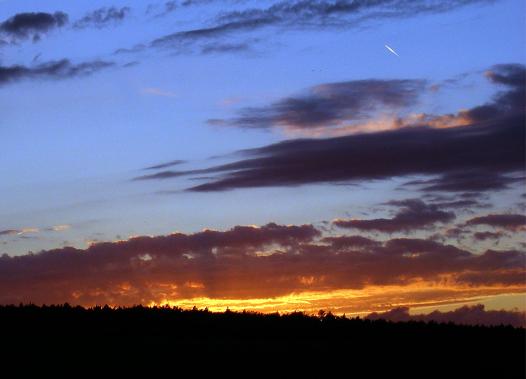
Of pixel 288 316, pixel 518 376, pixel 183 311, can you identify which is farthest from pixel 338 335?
pixel 518 376

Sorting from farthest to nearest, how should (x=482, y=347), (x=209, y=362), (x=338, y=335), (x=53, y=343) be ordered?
(x=338, y=335), (x=482, y=347), (x=53, y=343), (x=209, y=362)

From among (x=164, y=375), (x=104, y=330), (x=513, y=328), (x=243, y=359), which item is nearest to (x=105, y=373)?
(x=164, y=375)

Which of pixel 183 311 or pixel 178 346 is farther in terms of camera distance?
pixel 183 311

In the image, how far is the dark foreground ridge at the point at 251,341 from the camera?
4075 cm

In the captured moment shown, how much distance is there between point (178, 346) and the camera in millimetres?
43781

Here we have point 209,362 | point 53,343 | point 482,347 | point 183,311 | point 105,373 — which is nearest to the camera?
point 105,373

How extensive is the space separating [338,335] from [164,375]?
53.4ft

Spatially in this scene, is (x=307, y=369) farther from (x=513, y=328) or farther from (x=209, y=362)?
(x=513, y=328)

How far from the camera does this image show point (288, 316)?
56.0 metres

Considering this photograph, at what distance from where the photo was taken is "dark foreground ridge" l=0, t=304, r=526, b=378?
40750 mm

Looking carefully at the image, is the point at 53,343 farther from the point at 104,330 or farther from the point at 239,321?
the point at 239,321

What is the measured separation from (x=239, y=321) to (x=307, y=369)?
49.2 ft

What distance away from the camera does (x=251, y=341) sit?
46.9 metres

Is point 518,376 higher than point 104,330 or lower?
lower
